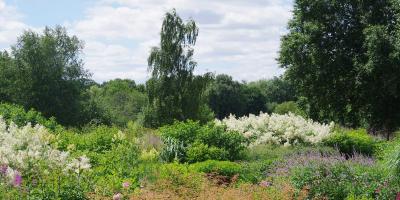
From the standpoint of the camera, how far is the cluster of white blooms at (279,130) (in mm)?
15289

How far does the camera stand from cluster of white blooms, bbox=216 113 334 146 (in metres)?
15.3

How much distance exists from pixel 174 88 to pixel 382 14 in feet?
37.6

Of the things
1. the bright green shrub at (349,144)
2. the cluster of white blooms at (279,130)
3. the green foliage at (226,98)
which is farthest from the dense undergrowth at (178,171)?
the green foliage at (226,98)

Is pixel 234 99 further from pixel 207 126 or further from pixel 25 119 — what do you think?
pixel 207 126

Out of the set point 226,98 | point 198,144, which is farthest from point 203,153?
point 226,98

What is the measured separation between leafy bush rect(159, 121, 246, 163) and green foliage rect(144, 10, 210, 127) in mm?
16770

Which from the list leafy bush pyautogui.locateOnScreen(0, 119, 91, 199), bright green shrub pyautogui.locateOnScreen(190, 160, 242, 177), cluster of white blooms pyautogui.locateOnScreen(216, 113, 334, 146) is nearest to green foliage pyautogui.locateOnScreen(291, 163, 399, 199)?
bright green shrub pyautogui.locateOnScreen(190, 160, 242, 177)

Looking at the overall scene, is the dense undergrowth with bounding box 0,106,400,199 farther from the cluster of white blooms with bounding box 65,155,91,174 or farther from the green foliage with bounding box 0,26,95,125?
the green foliage with bounding box 0,26,95,125

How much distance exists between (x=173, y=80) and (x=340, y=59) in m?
9.18

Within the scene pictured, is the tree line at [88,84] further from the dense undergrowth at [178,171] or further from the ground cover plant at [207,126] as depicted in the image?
the dense undergrowth at [178,171]

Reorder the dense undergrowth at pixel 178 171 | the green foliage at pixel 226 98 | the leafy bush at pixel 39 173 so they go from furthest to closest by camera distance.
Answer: the green foliage at pixel 226 98
the dense undergrowth at pixel 178 171
the leafy bush at pixel 39 173

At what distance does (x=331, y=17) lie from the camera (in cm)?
2703

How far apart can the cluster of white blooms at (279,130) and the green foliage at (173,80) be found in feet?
43.5

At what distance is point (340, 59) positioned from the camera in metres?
26.3
